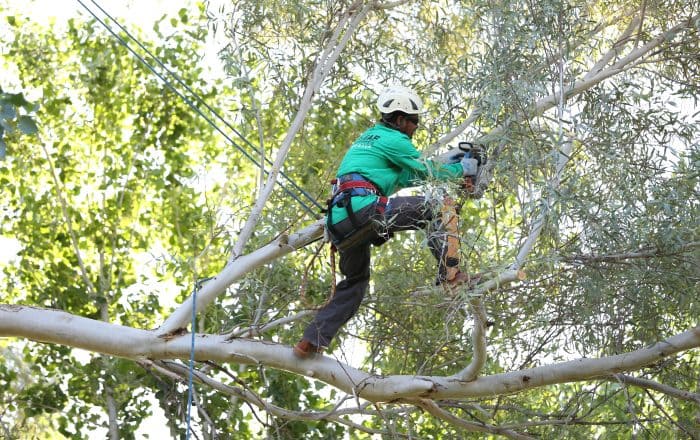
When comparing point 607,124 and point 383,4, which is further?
point 383,4

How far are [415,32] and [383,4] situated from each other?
26.7 inches

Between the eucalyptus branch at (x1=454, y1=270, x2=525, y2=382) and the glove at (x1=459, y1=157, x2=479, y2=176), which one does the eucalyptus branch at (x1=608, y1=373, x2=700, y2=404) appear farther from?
the glove at (x1=459, y1=157, x2=479, y2=176)

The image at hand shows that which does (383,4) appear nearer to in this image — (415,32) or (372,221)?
(415,32)

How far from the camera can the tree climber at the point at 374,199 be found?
5.70 meters

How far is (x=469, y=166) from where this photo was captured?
5.94m

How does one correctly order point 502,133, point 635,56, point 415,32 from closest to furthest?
1. point 502,133
2. point 635,56
3. point 415,32

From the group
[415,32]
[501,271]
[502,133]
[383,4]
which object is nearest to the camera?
[501,271]

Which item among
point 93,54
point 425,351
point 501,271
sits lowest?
point 501,271

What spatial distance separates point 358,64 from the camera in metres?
7.98

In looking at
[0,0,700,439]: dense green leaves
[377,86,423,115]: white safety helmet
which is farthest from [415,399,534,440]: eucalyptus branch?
[377,86,423,115]: white safety helmet

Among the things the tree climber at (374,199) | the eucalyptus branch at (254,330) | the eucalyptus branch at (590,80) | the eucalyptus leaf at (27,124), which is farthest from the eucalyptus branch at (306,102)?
the eucalyptus leaf at (27,124)

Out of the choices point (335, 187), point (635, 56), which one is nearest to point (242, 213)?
point (335, 187)

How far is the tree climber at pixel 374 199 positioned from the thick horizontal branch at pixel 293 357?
0.15 metres

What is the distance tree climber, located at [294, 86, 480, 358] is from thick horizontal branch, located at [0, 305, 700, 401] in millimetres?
148
